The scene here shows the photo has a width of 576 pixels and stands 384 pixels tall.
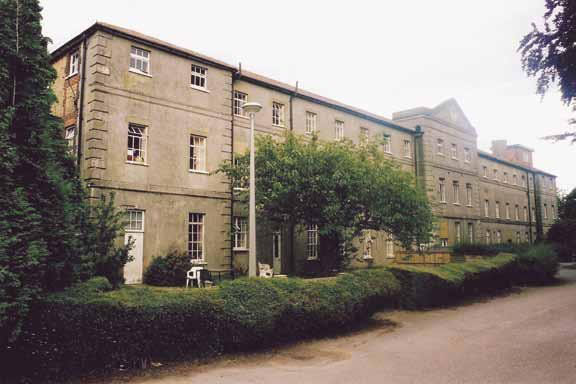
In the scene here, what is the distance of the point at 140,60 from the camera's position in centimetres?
1845

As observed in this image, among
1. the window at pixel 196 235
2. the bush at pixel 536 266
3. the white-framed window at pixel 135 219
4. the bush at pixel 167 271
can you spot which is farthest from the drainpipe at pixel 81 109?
the bush at pixel 536 266

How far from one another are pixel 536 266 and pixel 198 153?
19.8 m

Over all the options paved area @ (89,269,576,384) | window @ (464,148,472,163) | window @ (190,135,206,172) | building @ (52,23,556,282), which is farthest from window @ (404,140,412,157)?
paved area @ (89,269,576,384)

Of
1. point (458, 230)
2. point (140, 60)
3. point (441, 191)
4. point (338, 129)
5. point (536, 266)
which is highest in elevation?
point (140, 60)

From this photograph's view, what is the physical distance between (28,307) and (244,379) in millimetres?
3894

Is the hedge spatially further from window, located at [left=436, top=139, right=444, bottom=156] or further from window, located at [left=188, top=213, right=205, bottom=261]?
window, located at [left=436, top=139, right=444, bottom=156]

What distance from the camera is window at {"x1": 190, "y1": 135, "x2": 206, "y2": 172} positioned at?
19.8 m

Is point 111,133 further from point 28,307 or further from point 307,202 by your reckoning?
point 28,307

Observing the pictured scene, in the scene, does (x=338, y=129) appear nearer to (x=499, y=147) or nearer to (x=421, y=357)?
(x=421, y=357)

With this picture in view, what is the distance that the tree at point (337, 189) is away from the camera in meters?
17.0

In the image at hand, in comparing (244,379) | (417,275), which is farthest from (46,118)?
(417,275)

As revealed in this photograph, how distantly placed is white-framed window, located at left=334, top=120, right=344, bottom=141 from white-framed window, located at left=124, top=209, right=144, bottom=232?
45.5ft

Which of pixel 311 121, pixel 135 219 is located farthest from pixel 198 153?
pixel 311 121

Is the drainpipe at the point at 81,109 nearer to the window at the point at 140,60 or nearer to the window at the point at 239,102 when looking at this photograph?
the window at the point at 140,60
